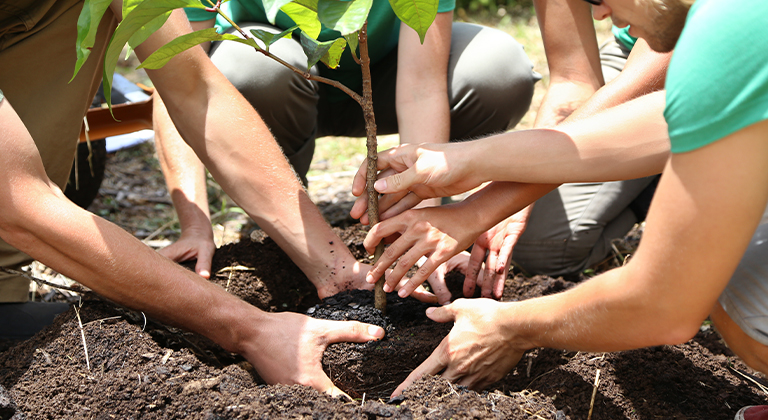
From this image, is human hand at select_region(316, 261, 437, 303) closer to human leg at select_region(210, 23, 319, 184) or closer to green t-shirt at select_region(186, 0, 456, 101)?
human leg at select_region(210, 23, 319, 184)

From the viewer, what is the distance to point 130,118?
216cm

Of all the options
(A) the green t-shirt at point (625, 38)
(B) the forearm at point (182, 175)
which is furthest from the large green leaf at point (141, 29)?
(A) the green t-shirt at point (625, 38)

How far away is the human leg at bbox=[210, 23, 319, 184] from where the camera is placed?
1915 millimetres

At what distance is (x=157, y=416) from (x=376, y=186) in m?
0.64

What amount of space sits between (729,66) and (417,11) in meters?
0.44

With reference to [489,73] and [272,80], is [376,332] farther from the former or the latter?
[489,73]

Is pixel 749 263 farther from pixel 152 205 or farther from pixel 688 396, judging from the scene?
pixel 152 205

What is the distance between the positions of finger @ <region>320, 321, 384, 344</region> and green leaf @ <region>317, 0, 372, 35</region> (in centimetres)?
73

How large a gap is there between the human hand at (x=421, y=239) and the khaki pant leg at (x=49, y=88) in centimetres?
101

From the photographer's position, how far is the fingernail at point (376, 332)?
4.25ft

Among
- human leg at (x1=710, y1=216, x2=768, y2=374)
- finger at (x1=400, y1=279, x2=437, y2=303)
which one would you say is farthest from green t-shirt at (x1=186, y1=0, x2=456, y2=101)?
human leg at (x1=710, y1=216, x2=768, y2=374)

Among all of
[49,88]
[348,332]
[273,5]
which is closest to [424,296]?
[348,332]

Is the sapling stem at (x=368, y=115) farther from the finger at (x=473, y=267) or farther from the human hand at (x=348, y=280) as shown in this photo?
the finger at (x=473, y=267)

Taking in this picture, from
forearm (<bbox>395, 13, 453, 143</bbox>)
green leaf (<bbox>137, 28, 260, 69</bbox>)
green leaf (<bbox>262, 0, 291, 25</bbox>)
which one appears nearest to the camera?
green leaf (<bbox>262, 0, 291, 25</bbox>)
